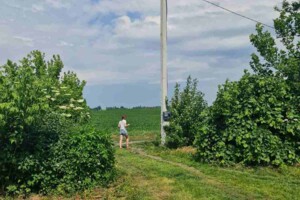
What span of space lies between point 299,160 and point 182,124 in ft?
19.6

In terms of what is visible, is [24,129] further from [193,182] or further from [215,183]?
[215,183]

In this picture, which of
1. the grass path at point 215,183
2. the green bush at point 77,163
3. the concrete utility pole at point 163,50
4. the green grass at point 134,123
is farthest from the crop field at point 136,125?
the concrete utility pole at point 163,50

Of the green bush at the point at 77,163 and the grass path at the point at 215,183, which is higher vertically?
the green bush at the point at 77,163

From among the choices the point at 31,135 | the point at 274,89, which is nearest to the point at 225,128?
the point at 274,89

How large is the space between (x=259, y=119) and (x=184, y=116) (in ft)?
16.8

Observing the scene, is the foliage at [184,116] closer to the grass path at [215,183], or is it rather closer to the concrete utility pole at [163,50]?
the concrete utility pole at [163,50]

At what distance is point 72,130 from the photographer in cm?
1111

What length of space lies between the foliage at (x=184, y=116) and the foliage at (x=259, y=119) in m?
3.62

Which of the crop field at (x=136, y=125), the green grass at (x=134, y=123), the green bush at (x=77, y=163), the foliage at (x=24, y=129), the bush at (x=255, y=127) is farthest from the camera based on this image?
the green grass at (x=134, y=123)

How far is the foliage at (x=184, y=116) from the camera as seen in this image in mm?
18500

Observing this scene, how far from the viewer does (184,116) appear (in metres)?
18.6

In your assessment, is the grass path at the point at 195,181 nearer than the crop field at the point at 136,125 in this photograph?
Yes

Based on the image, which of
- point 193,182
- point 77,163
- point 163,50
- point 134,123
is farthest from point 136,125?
point 77,163

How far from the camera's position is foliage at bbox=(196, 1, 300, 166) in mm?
13758
